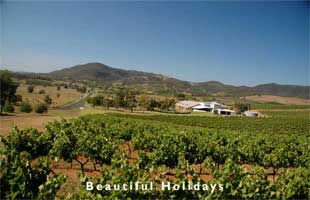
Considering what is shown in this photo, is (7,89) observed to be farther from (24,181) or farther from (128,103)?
(24,181)

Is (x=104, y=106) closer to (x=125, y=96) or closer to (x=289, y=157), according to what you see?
(x=125, y=96)

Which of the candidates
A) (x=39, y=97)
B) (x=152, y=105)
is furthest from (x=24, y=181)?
(x=39, y=97)

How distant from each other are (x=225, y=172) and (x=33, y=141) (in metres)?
8.36

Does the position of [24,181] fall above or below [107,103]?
A: above

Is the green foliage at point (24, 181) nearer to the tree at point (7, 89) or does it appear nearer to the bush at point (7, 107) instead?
the bush at point (7, 107)

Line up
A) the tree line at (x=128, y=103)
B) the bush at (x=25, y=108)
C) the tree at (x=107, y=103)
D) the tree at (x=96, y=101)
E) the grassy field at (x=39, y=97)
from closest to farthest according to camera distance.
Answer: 1. the bush at (x=25, y=108)
2. the grassy field at (x=39, y=97)
3. the tree at (x=107, y=103)
4. the tree line at (x=128, y=103)
5. the tree at (x=96, y=101)

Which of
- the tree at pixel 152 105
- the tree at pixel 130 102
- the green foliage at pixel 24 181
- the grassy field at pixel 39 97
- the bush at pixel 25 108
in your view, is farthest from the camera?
the tree at pixel 152 105

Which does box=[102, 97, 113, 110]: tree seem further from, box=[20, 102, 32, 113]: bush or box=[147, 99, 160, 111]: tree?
box=[20, 102, 32, 113]: bush

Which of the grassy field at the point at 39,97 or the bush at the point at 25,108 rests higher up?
the grassy field at the point at 39,97

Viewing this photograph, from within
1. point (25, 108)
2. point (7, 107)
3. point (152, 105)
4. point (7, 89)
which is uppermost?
point (7, 89)

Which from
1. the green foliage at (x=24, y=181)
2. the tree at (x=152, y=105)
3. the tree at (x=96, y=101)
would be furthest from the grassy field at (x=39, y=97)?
the green foliage at (x=24, y=181)

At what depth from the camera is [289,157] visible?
43.6 feet

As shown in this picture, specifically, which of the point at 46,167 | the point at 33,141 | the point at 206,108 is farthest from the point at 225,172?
the point at 206,108

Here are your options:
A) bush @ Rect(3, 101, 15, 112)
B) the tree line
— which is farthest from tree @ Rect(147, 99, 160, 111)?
bush @ Rect(3, 101, 15, 112)
